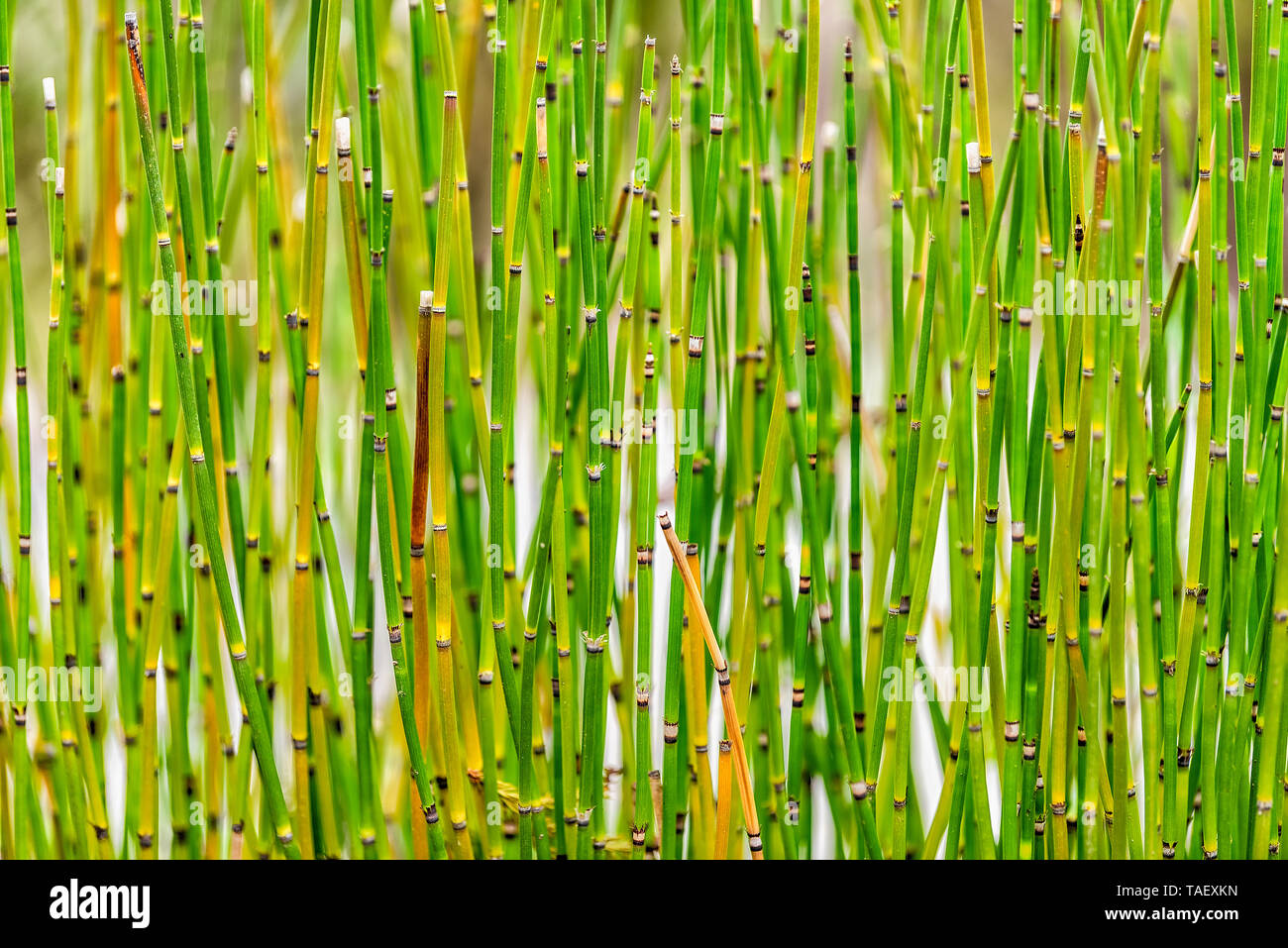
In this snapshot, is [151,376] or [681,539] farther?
[151,376]

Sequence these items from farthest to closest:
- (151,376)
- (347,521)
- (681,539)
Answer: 1. (347,521)
2. (151,376)
3. (681,539)

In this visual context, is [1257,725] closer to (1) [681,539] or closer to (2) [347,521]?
(1) [681,539]

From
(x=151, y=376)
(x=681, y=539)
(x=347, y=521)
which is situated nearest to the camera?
(x=681, y=539)

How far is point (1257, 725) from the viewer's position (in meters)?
0.75

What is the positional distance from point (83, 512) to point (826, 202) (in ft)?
2.26

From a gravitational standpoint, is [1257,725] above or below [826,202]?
below
